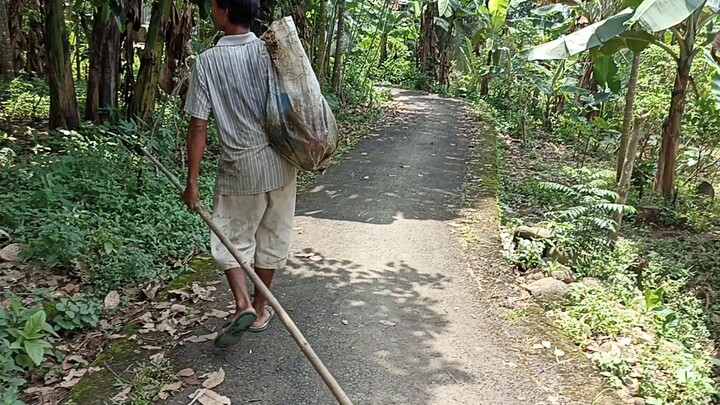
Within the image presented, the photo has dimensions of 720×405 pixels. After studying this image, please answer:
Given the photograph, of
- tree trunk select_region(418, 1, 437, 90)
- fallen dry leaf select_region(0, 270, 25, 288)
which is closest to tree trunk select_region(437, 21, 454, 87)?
tree trunk select_region(418, 1, 437, 90)

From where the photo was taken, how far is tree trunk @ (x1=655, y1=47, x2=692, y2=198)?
21.9ft

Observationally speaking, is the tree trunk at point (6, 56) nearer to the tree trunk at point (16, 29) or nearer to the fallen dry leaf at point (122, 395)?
the tree trunk at point (16, 29)

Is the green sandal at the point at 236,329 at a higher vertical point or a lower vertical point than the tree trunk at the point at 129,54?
lower

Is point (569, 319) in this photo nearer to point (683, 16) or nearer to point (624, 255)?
point (624, 255)

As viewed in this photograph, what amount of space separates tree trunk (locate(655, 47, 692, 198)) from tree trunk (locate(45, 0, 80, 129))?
695cm

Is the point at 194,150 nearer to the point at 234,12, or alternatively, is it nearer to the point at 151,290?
the point at 234,12

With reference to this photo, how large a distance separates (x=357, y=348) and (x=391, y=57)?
19339 mm

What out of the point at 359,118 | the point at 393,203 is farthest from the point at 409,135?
the point at 393,203

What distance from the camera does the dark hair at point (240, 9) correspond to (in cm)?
275

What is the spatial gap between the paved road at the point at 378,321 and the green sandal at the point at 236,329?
0.39 ft

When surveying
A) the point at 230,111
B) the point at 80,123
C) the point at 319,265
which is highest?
the point at 230,111

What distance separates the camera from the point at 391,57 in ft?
70.8

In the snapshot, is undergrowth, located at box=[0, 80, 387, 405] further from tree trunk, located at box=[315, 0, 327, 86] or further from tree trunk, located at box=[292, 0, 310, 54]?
tree trunk, located at box=[315, 0, 327, 86]

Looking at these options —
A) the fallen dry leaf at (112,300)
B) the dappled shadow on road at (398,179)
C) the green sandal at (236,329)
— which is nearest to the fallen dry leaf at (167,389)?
the green sandal at (236,329)
